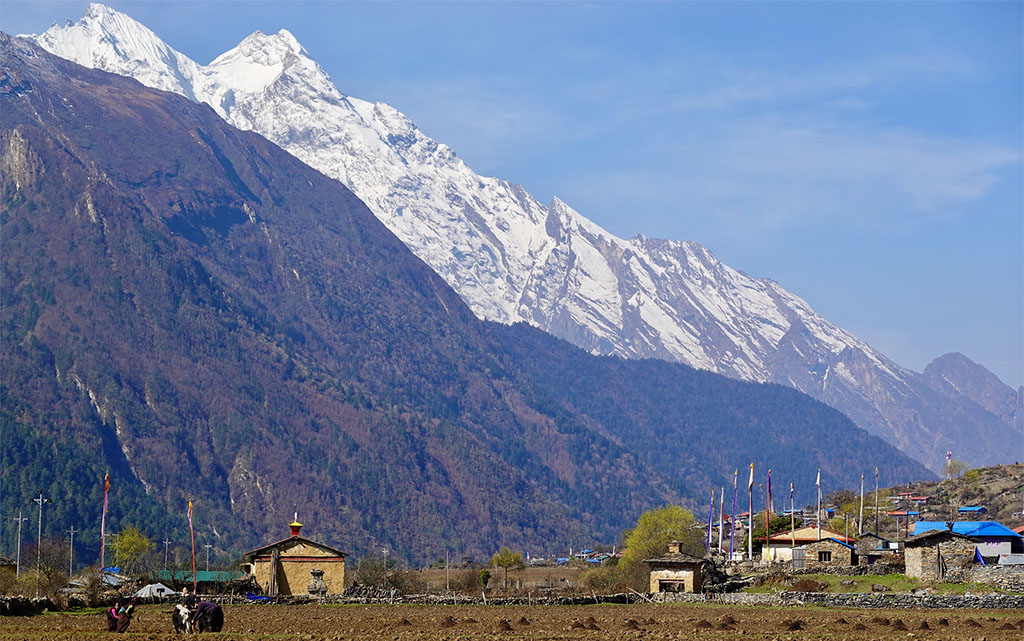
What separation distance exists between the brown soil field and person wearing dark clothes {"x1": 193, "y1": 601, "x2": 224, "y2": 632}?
0.64m

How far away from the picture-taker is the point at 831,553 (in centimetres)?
11712

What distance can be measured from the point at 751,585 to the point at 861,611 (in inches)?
886

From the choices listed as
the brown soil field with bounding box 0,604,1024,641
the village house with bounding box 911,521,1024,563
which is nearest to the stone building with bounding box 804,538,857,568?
the village house with bounding box 911,521,1024,563

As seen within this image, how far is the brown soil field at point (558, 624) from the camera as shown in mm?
61594

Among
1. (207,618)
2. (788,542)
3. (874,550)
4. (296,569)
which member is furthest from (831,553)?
(207,618)

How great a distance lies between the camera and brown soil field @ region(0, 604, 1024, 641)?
6159cm

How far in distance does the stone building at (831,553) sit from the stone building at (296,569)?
36964mm

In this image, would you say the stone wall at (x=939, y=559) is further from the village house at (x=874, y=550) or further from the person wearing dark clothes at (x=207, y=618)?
the person wearing dark clothes at (x=207, y=618)

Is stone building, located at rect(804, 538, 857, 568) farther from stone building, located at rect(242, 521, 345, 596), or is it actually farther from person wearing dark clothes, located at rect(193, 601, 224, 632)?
person wearing dark clothes, located at rect(193, 601, 224, 632)

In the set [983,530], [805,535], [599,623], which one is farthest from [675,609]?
[805,535]

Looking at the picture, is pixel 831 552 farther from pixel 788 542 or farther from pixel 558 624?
pixel 558 624

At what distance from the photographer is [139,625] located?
69.9 m

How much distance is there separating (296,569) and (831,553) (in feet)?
138

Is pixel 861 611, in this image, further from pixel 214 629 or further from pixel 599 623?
pixel 214 629
